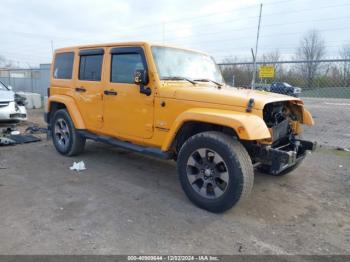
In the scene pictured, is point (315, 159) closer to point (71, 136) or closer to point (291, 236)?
point (291, 236)

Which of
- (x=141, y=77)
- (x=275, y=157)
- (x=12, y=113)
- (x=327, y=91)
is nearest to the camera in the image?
(x=275, y=157)

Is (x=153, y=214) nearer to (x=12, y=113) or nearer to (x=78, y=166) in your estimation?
(x=78, y=166)

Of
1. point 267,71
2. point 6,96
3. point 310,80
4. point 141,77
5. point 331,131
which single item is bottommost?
point 331,131

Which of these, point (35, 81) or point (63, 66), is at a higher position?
point (63, 66)

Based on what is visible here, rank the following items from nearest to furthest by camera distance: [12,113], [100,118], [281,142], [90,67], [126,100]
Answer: [281,142]
[126,100]
[100,118]
[90,67]
[12,113]

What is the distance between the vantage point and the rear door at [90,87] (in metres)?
4.97

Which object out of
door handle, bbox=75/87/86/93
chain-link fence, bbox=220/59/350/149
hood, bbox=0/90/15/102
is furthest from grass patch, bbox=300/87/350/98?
hood, bbox=0/90/15/102

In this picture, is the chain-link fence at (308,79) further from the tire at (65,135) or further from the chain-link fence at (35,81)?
the chain-link fence at (35,81)

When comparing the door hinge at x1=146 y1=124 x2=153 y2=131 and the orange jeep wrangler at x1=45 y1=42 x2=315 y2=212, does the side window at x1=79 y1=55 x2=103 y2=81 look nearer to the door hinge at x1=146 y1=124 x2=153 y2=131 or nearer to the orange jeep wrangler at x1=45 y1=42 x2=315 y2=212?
the orange jeep wrangler at x1=45 y1=42 x2=315 y2=212

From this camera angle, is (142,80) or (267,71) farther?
(267,71)

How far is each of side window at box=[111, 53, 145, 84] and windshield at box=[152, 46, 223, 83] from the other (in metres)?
0.28

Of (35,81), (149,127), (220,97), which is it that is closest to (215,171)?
(220,97)

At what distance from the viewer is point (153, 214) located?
3.50 meters

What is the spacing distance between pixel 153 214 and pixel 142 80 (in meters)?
1.74
